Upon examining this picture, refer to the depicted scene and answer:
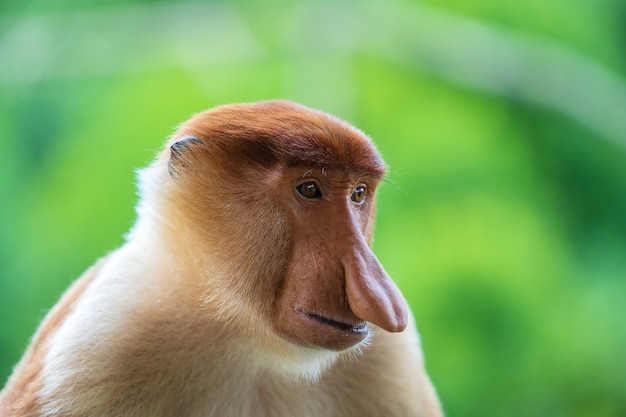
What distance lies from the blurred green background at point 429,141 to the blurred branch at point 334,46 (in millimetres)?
12

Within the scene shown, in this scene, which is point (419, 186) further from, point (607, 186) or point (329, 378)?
point (329, 378)

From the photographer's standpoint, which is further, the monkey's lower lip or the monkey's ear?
the monkey's ear

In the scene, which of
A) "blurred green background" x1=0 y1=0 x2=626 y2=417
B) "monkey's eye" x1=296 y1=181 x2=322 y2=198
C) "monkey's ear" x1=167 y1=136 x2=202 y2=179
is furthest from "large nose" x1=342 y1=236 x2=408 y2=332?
"blurred green background" x1=0 y1=0 x2=626 y2=417

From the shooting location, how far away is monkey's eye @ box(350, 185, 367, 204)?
2.06 m

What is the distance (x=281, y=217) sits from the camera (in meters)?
1.92

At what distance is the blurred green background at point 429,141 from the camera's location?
4.44 m

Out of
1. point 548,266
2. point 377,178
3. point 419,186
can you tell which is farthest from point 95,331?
point 548,266

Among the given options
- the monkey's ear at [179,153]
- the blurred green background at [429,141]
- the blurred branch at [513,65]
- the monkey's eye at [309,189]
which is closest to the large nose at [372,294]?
the monkey's eye at [309,189]

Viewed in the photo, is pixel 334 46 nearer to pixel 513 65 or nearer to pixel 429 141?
pixel 429 141

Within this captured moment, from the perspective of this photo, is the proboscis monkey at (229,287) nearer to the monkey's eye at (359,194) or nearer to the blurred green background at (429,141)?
the monkey's eye at (359,194)

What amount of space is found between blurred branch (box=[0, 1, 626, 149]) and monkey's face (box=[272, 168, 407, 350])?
10.2 feet

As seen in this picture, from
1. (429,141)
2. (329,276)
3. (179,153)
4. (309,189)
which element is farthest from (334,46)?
(329,276)

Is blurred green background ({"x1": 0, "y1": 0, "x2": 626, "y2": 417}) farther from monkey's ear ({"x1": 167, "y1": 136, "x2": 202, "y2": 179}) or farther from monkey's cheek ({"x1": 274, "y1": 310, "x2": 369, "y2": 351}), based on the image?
monkey's cheek ({"x1": 274, "y1": 310, "x2": 369, "y2": 351})

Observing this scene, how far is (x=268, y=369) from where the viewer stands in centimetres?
214
